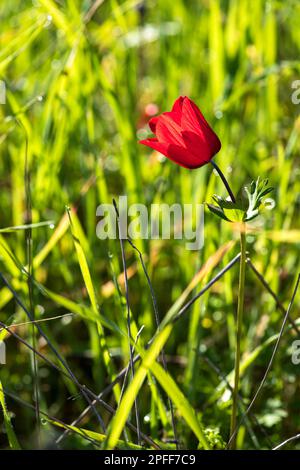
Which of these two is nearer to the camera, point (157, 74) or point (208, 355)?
point (208, 355)

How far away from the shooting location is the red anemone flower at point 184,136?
0.71 metres

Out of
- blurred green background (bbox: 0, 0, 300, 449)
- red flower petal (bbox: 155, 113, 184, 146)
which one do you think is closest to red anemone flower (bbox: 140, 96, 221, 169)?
red flower petal (bbox: 155, 113, 184, 146)

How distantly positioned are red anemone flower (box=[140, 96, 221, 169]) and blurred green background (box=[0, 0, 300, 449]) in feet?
0.57

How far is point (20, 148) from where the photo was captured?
134 cm

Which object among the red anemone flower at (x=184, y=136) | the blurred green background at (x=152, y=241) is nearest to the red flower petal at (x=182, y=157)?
the red anemone flower at (x=184, y=136)

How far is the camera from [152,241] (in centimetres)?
129

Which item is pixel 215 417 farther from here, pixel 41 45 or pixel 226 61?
pixel 41 45

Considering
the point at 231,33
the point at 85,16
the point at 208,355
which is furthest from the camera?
the point at 231,33

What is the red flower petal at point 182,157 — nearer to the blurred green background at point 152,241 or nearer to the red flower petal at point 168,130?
the red flower petal at point 168,130

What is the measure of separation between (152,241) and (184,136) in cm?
59

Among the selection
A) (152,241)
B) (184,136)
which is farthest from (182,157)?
(152,241)
